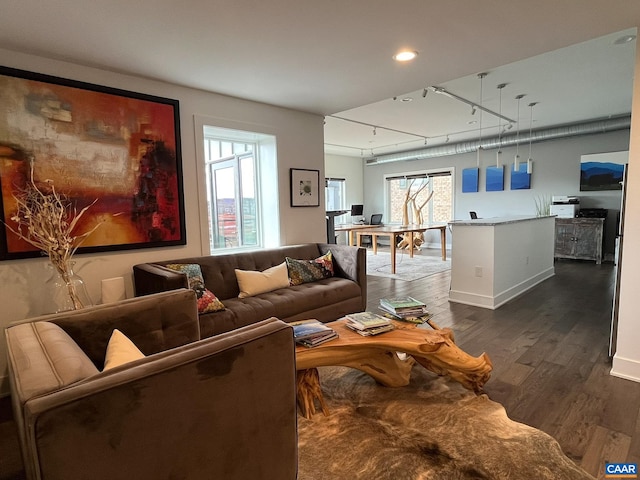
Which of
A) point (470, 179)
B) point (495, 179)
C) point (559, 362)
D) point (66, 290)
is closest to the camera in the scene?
point (66, 290)

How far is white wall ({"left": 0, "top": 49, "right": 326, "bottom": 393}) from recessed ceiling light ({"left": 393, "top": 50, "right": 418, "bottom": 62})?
5.42 ft

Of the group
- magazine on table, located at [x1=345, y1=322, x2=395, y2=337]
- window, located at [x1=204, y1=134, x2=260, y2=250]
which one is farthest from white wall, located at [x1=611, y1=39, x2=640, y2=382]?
window, located at [x1=204, y1=134, x2=260, y2=250]

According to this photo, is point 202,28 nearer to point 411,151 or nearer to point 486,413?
point 486,413

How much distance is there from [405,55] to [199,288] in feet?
7.81

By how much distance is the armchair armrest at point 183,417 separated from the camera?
75cm

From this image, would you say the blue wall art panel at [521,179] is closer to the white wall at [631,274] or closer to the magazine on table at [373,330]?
the white wall at [631,274]

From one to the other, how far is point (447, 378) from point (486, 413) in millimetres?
438

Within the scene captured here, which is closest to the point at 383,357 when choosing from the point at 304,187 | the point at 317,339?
the point at 317,339

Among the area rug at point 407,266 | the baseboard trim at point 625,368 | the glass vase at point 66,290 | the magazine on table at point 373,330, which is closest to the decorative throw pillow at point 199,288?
the glass vase at point 66,290

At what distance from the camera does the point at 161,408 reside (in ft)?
2.89

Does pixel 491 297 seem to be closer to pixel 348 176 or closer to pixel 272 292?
pixel 272 292

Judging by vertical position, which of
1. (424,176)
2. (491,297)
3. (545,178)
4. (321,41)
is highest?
(321,41)

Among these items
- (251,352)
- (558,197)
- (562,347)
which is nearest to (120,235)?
(251,352)

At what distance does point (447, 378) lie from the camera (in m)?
2.35
